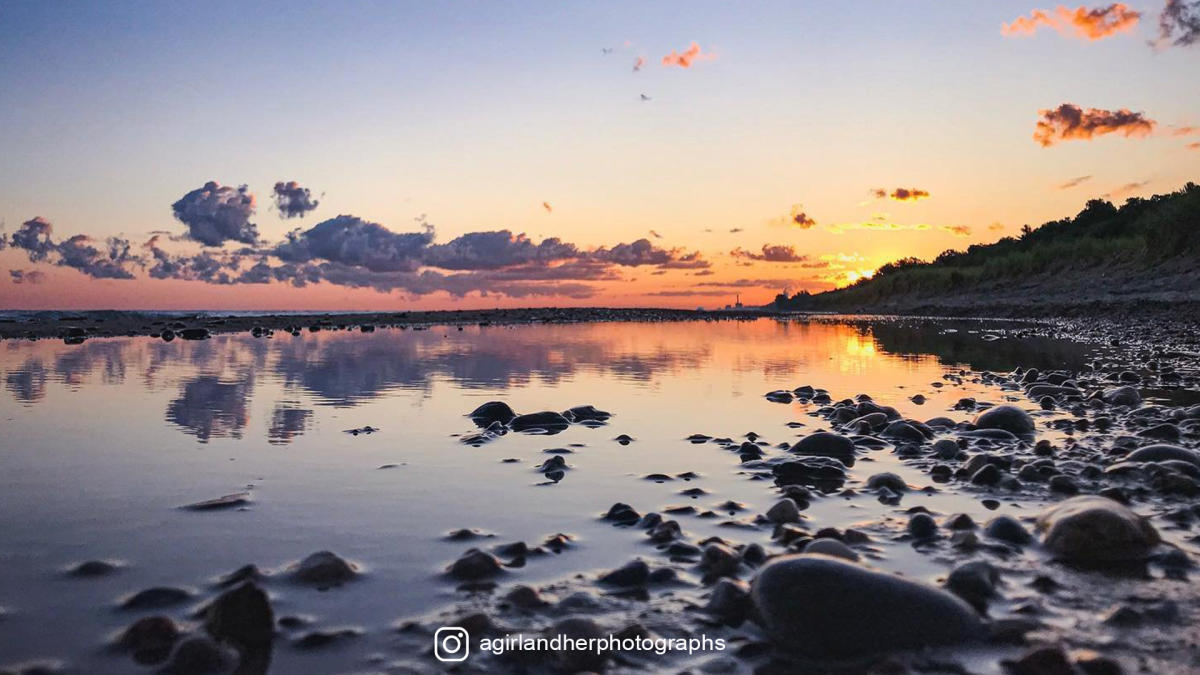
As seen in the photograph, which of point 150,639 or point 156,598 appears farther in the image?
point 156,598

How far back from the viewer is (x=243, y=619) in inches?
139

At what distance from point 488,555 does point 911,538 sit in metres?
2.80

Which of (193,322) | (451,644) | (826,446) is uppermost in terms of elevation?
(193,322)

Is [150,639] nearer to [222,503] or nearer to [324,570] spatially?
[324,570]

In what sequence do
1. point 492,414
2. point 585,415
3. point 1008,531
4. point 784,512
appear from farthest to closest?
1. point 585,415
2. point 492,414
3. point 784,512
4. point 1008,531

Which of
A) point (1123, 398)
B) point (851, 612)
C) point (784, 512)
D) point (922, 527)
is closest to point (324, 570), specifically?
point (851, 612)

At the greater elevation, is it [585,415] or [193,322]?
[193,322]

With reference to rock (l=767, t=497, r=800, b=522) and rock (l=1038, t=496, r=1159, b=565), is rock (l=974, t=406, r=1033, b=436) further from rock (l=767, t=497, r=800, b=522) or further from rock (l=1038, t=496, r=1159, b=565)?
rock (l=767, t=497, r=800, b=522)

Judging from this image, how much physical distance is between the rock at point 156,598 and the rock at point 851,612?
2969 millimetres

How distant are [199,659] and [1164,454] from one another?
7.52m

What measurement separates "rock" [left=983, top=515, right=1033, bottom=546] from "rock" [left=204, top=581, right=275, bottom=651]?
4.42 m

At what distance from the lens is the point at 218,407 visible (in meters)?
10.8


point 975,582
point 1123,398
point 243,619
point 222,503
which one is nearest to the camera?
point 243,619

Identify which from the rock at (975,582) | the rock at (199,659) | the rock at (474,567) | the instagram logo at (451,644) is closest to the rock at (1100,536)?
the rock at (975,582)
